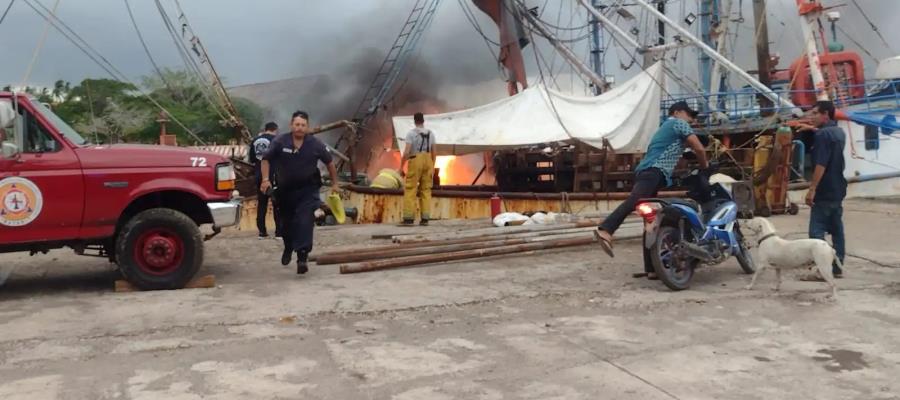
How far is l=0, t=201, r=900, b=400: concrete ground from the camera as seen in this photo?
11.6ft

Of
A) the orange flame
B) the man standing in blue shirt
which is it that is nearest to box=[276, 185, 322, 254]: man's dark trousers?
the man standing in blue shirt

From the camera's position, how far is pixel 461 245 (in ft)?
24.9

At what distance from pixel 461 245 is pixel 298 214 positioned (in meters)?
1.89

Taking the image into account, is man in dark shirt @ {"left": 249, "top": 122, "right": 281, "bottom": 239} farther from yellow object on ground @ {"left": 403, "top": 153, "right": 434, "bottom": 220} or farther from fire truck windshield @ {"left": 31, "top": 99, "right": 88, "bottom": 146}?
fire truck windshield @ {"left": 31, "top": 99, "right": 88, "bottom": 146}

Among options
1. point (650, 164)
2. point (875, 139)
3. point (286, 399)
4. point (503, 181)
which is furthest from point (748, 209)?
point (875, 139)

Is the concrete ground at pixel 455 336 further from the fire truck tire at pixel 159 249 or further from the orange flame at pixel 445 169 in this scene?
the orange flame at pixel 445 169

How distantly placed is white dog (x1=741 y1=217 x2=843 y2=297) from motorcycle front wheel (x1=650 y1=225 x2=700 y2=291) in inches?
20.4

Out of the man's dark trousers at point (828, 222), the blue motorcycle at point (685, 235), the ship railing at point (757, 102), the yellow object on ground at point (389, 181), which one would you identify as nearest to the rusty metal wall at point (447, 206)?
the yellow object on ground at point (389, 181)

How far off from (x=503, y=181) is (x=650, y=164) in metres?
10.3

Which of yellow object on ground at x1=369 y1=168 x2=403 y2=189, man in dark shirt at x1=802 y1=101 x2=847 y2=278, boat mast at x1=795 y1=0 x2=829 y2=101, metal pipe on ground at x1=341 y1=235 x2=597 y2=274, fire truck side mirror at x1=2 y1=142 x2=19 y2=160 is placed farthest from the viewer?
boat mast at x1=795 y1=0 x2=829 y2=101

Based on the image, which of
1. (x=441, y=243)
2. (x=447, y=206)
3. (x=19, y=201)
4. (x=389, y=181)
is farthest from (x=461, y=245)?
Result: (x=389, y=181)

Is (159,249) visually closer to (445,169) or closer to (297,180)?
(297,180)

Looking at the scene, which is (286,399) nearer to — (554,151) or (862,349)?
(862,349)

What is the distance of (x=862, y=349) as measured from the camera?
13.4 ft
